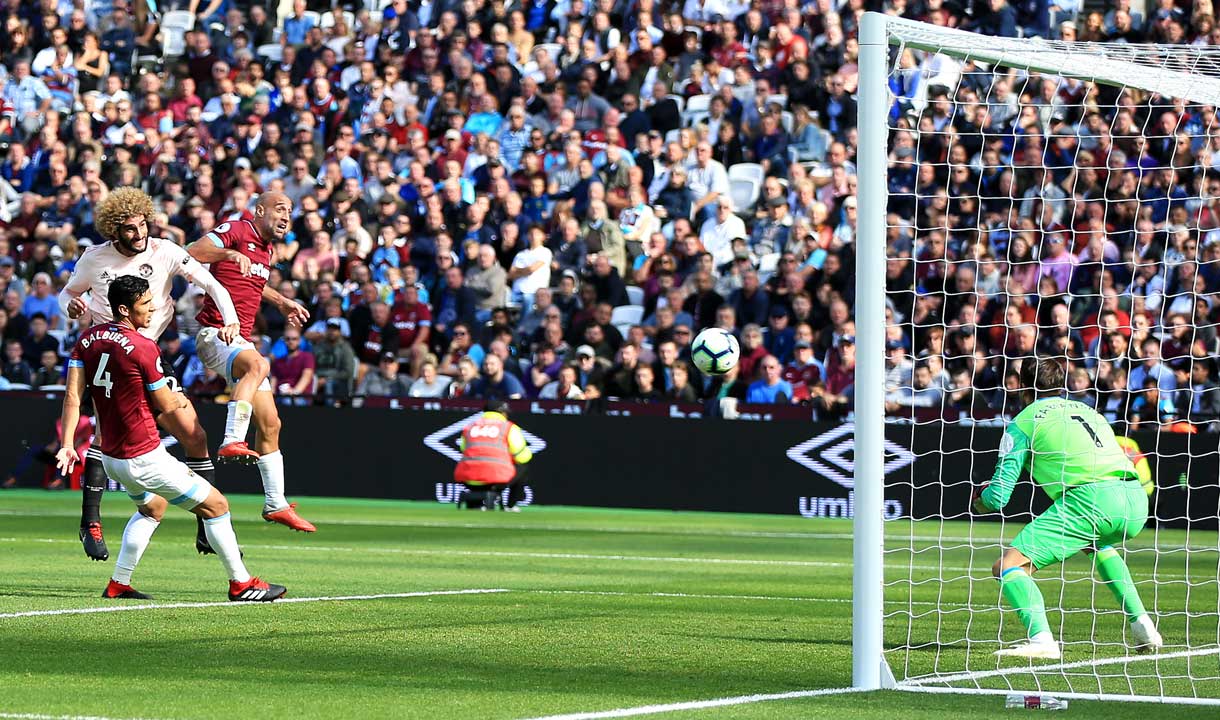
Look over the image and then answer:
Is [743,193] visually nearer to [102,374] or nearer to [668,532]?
[668,532]

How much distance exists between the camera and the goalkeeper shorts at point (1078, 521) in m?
9.09

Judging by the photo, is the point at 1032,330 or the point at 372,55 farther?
the point at 372,55

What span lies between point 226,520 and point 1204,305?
1248cm

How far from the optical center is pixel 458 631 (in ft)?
30.5

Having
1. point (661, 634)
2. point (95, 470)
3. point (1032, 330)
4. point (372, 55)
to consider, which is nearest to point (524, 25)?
point (372, 55)

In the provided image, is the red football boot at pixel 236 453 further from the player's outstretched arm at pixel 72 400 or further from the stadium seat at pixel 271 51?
the stadium seat at pixel 271 51

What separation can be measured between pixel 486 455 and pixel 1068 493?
478 inches

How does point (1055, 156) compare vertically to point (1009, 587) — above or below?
above

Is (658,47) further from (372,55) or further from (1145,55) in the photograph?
(1145,55)

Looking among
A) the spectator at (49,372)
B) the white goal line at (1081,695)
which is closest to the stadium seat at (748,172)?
the spectator at (49,372)

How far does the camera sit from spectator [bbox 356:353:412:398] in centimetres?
2289

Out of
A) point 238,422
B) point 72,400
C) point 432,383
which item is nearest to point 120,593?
point 72,400

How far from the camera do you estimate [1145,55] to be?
8.84 meters

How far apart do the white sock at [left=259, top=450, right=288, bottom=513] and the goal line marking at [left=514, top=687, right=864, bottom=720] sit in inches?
201
